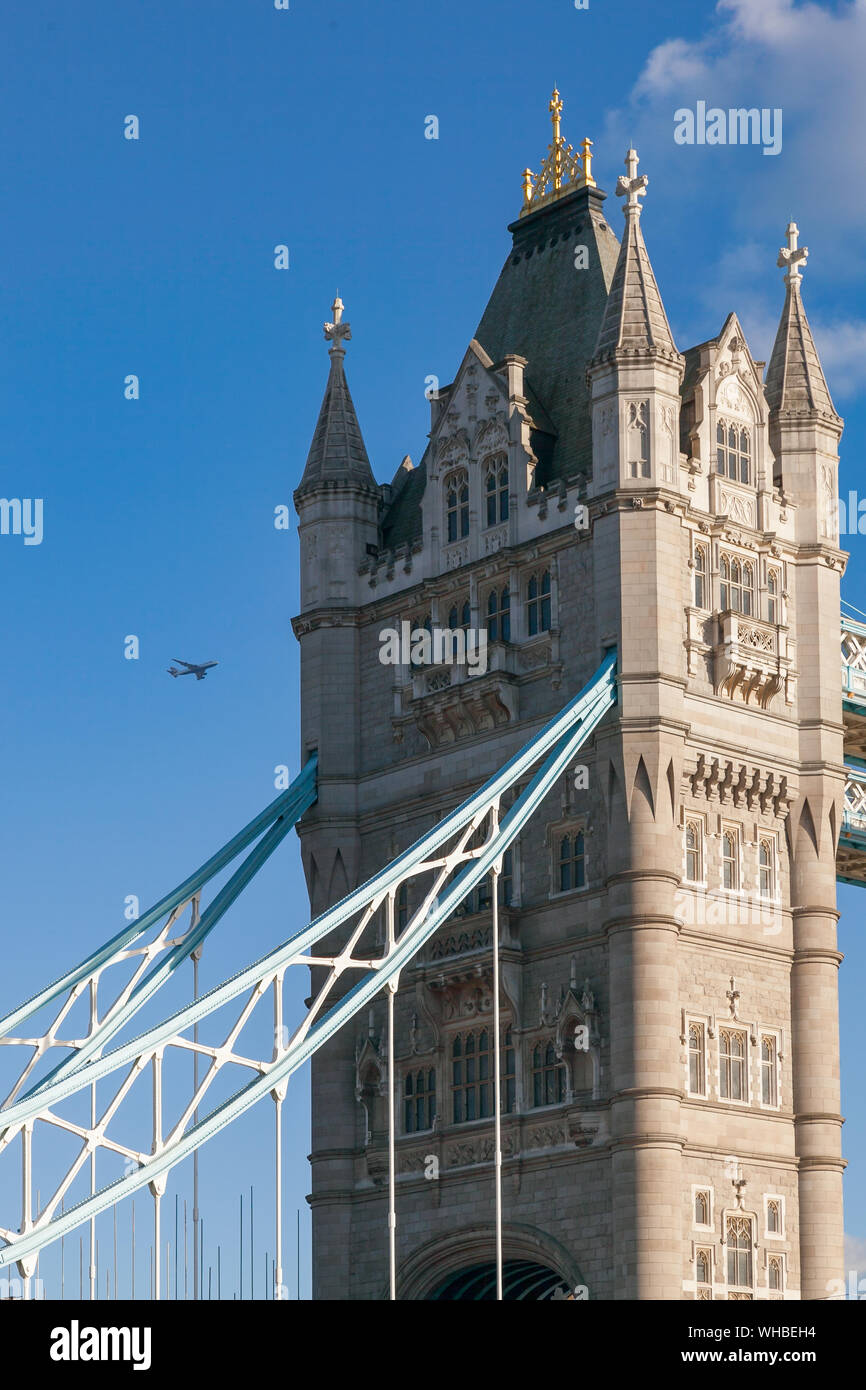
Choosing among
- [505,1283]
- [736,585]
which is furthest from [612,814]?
[505,1283]

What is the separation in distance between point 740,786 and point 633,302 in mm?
10400

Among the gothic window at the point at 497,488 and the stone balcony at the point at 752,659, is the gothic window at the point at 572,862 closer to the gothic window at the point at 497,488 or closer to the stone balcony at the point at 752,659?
the stone balcony at the point at 752,659

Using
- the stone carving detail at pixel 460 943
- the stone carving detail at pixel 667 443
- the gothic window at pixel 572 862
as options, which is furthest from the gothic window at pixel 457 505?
the stone carving detail at pixel 460 943

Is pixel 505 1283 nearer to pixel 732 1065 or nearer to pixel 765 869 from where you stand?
pixel 732 1065

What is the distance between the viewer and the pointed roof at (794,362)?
199 ft

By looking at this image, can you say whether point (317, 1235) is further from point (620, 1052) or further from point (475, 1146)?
point (620, 1052)

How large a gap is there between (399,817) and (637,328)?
11.9m

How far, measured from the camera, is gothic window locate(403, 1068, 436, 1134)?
57.9 meters

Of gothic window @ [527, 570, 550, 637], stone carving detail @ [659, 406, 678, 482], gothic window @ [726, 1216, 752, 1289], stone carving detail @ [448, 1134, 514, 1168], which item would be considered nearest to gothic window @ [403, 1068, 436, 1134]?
stone carving detail @ [448, 1134, 514, 1168]

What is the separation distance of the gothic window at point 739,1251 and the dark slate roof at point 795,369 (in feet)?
58.6

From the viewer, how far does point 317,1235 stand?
59094 millimetres

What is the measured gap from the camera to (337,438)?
64438 mm

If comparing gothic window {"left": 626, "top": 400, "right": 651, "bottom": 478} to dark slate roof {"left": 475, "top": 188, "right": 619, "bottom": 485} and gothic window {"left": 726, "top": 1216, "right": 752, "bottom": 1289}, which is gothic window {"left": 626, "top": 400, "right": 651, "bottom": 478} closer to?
dark slate roof {"left": 475, "top": 188, "right": 619, "bottom": 485}
